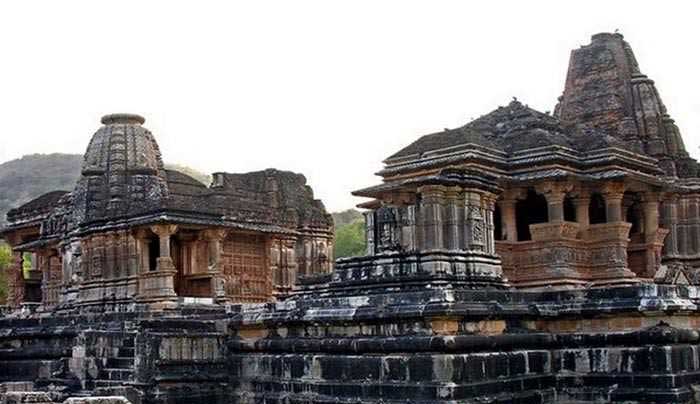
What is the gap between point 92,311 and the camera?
24266mm

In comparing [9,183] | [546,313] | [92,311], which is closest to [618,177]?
[546,313]

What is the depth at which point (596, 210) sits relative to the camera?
20484 millimetres

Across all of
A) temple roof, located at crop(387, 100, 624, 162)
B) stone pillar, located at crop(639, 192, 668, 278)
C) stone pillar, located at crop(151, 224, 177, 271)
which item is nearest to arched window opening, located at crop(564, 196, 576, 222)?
temple roof, located at crop(387, 100, 624, 162)

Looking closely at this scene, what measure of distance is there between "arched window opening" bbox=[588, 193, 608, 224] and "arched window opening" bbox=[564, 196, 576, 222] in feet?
1.65

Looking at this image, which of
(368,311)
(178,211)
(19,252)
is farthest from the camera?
(19,252)

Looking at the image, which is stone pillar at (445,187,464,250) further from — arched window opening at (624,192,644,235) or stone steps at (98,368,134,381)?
arched window opening at (624,192,644,235)

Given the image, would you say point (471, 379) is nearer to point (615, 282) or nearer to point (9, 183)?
point (615, 282)

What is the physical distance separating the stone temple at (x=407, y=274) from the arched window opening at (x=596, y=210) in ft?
0.10

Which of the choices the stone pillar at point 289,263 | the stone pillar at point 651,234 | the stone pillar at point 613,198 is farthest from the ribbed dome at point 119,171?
the stone pillar at point 651,234

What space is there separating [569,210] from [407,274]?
767 centimetres

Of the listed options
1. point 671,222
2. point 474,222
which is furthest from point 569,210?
point 474,222

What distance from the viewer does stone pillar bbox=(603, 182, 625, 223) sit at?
→ 63.0 feet

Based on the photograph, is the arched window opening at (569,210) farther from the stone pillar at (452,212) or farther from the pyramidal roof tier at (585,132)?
the stone pillar at (452,212)

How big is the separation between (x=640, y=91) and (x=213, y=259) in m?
11.5
